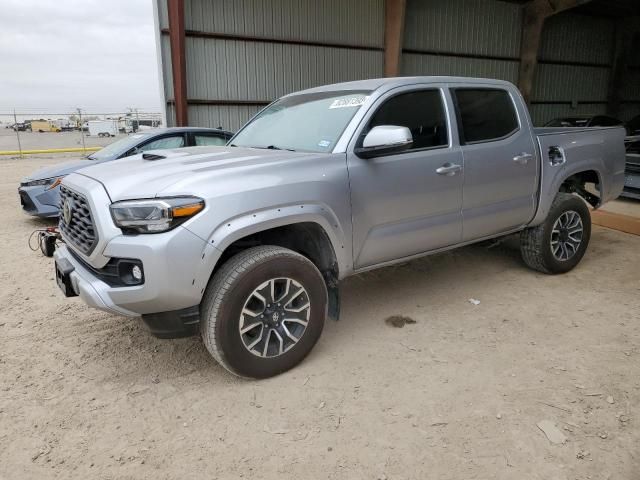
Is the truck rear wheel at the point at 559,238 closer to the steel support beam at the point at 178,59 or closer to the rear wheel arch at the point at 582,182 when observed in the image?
the rear wheel arch at the point at 582,182

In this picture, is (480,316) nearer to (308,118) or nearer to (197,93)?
(308,118)

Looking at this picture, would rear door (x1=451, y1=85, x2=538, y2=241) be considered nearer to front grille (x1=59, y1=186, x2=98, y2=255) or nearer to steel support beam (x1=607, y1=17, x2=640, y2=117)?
front grille (x1=59, y1=186, x2=98, y2=255)

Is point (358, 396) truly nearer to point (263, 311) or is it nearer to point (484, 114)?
point (263, 311)

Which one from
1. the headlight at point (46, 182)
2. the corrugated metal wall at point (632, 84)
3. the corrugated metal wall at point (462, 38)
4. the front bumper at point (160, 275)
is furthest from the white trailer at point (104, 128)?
the front bumper at point (160, 275)

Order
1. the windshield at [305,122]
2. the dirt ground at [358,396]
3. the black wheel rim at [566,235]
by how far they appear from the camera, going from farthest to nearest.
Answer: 1. the black wheel rim at [566,235]
2. the windshield at [305,122]
3. the dirt ground at [358,396]

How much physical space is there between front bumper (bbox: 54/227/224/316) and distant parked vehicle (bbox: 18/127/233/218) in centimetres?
471

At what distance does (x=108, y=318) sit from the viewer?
153 inches

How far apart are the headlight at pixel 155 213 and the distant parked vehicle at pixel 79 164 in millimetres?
4672

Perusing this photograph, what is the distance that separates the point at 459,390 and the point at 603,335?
1.45 meters

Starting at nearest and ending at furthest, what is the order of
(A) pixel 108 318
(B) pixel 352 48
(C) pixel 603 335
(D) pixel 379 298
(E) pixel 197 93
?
(C) pixel 603 335
(A) pixel 108 318
(D) pixel 379 298
(E) pixel 197 93
(B) pixel 352 48

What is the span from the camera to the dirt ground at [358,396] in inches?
90.1

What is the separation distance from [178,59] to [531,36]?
12.4 meters

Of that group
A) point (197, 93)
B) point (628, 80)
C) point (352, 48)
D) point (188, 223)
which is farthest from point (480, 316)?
point (628, 80)

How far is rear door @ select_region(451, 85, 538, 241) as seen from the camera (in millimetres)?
3840
